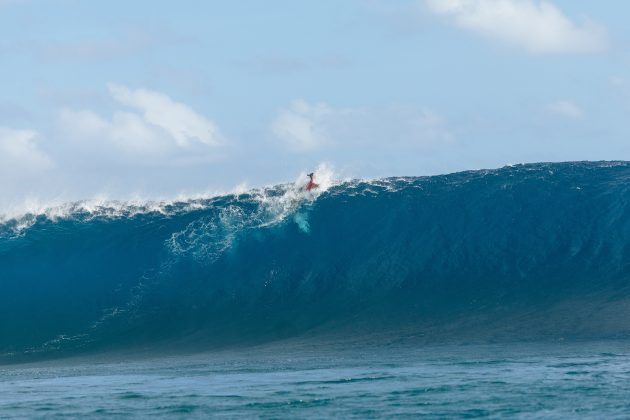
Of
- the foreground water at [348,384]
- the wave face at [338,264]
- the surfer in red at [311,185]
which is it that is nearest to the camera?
the foreground water at [348,384]

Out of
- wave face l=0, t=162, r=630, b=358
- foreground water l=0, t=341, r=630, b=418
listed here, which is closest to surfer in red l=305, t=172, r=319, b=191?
wave face l=0, t=162, r=630, b=358

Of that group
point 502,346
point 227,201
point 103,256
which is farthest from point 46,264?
point 502,346

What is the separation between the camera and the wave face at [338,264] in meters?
28.6

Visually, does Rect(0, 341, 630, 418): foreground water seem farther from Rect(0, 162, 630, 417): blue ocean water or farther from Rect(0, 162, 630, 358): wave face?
Rect(0, 162, 630, 358): wave face

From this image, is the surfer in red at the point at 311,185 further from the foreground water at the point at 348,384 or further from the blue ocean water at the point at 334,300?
the foreground water at the point at 348,384

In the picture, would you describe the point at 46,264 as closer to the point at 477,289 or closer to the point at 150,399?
the point at 477,289

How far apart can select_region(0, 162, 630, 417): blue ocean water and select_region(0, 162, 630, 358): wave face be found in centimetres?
8

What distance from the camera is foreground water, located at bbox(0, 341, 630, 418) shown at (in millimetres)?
17438

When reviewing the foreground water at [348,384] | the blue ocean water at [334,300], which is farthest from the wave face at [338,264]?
the foreground water at [348,384]

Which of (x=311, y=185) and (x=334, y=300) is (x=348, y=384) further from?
(x=311, y=185)

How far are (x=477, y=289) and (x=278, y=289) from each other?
573cm

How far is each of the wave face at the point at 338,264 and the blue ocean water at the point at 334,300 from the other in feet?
0.25

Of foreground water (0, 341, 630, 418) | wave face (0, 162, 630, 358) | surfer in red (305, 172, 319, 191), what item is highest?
surfer in red (305, 172, 319, 191)

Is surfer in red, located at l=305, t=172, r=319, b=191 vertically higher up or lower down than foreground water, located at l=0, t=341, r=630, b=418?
higher up
